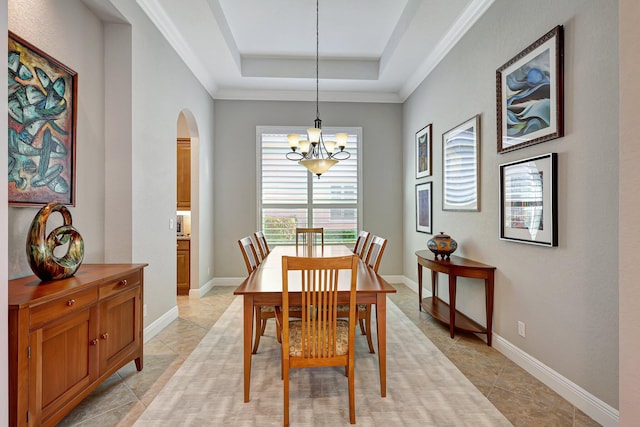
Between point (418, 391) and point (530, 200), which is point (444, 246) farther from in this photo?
point (418, 391)

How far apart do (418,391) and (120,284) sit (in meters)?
2.16

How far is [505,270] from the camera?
9.18ft

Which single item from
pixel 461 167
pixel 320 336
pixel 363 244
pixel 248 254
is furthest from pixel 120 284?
pixel 461 167

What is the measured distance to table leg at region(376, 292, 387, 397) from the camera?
212 centimetres

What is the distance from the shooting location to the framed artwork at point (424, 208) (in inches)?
175

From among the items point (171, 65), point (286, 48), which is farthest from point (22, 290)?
point (286, 48)

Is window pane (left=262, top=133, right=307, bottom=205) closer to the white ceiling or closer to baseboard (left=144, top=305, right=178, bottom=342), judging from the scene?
the white ceiling

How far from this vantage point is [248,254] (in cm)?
282

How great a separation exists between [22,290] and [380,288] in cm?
196

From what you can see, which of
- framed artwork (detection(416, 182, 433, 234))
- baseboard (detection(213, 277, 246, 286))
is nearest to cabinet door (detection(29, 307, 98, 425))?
baseboard (detection(213, 277, 246, 286))

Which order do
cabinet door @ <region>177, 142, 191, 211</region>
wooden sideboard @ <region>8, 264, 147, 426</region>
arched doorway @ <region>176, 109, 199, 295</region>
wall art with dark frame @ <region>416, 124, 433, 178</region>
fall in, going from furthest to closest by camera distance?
cabinet door @ <region>177, 142, 191, 211</region> → arched doorway @ <region>176, 109, 199, 295</region> → wall art with dark frame @ <region>416, 124, 433, 178</region> → wooden sideboard @ <region>8, 264, 147, 426</region>

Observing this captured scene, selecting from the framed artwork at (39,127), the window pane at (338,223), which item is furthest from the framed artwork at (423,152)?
the framed artwork at (39,127)

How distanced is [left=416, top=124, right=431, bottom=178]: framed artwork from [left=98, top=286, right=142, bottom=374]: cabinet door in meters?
3.68

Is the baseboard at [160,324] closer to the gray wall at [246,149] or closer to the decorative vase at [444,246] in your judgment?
the gray wall at [246,149]
